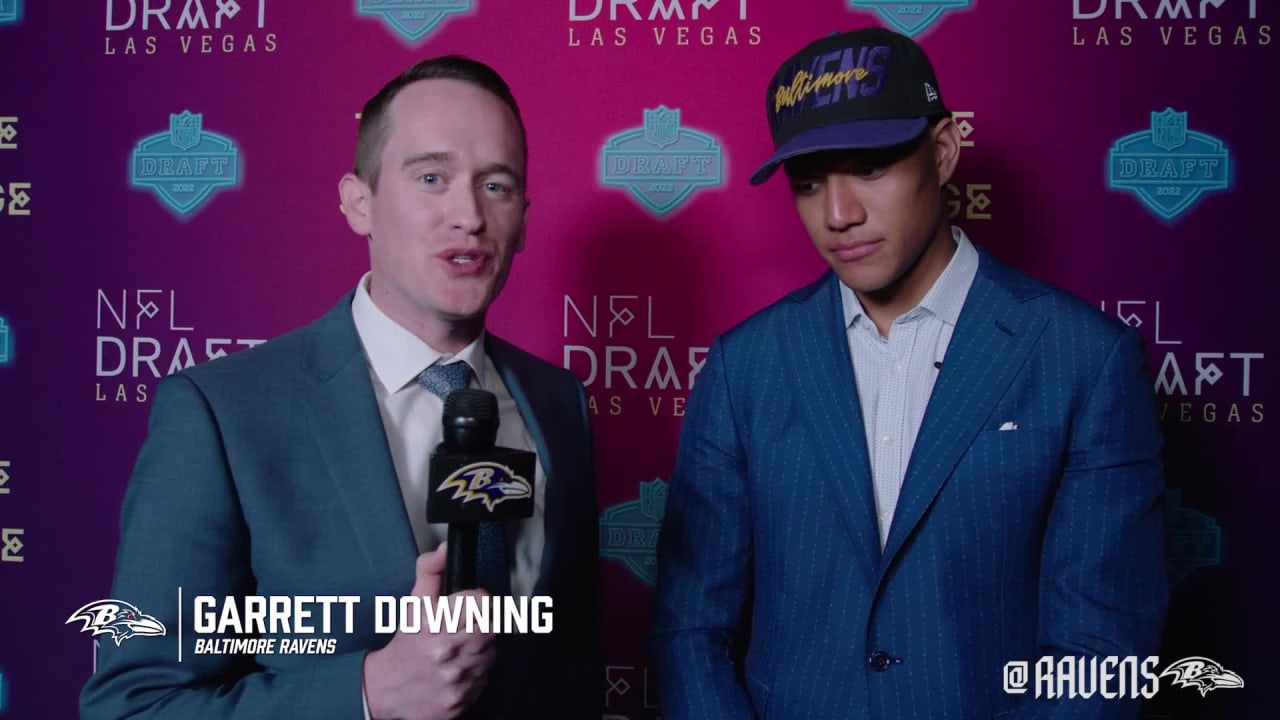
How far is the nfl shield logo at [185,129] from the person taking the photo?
6.59ft

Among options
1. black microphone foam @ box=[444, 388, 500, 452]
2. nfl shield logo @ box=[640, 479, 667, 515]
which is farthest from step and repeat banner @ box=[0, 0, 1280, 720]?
black microphone foam @ box=[444, 388, 500, 452]

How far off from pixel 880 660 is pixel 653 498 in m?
0.75

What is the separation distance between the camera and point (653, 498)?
1893mm

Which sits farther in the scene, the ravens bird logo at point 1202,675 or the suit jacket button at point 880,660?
the ravens bird logo at point 1202,675

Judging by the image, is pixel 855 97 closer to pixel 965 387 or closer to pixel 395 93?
pixel 965 387

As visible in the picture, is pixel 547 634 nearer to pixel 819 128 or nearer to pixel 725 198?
pixel 819 128

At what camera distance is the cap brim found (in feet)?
3.98

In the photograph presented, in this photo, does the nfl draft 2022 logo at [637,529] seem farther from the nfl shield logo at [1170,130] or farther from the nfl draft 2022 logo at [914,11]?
the nfl shield logo at [1170,130]

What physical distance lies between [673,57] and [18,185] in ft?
4.83

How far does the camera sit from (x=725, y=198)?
74.2 inches

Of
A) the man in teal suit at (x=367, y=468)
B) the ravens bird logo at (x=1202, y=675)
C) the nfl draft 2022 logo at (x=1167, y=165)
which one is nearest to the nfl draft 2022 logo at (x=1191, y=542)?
the ravens bird logo at (x=1202, y=675)

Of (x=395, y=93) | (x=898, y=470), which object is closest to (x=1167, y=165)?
(x=898, y=470)

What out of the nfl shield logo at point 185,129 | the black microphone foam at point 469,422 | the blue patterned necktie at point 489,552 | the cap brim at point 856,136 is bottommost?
the blue patterned necktie at point 489,552

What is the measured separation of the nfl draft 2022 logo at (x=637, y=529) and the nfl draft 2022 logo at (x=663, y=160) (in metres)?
0.58
